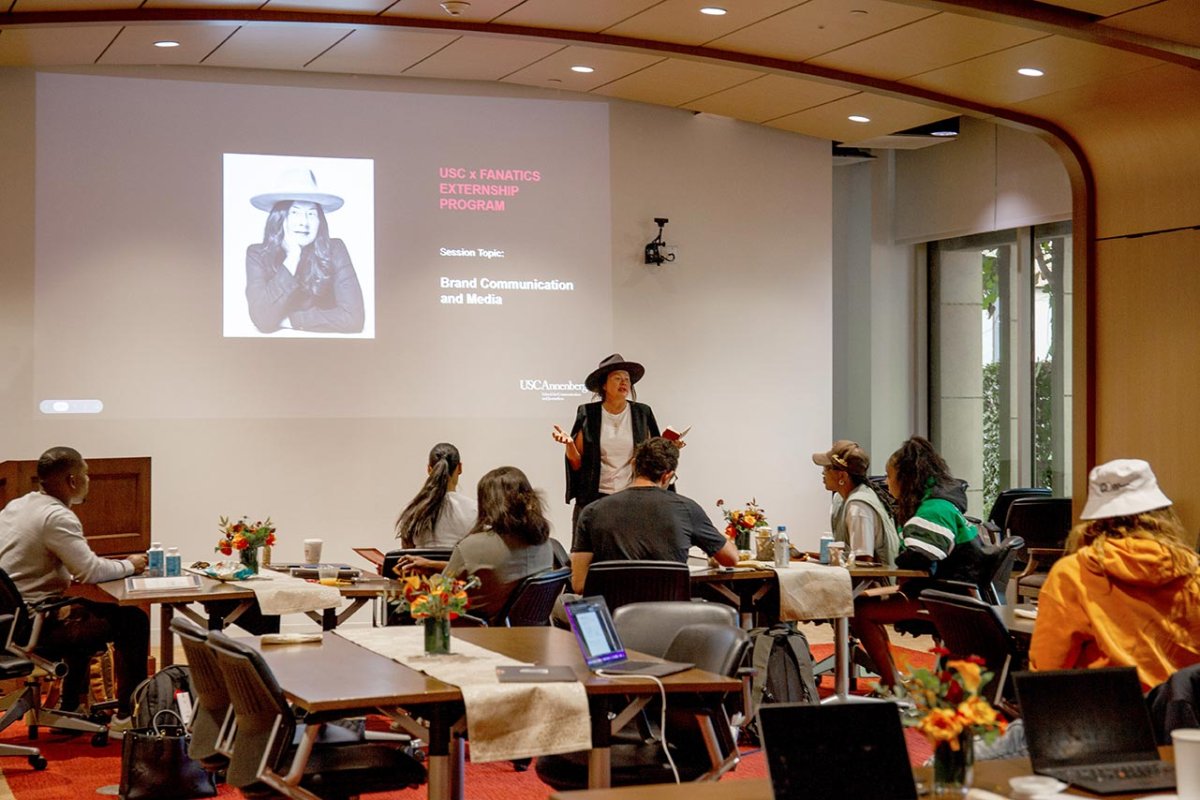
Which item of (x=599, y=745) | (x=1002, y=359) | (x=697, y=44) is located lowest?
(x=599, y=745)

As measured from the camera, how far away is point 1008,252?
1116cm

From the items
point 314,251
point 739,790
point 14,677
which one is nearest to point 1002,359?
point 314,251

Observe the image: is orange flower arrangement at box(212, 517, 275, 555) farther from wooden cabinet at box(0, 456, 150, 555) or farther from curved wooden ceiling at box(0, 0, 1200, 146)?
curved wooden ceiling at box(0, 0, 1200, 146)

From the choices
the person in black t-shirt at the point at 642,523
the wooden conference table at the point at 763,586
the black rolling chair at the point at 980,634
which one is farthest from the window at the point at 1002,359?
the black rolling chair at the point at 980,634

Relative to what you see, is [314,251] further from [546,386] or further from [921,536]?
[921,536]

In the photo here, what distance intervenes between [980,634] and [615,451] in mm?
3374

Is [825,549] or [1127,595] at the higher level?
[1127,595]

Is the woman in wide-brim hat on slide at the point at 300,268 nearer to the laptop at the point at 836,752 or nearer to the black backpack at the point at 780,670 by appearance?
the black backpack at the point at 780,670

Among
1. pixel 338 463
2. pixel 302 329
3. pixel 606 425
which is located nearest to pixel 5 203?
pixel 302 329

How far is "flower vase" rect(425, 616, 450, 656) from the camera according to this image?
4.35 metres

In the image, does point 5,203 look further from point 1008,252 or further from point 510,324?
point 1008,252

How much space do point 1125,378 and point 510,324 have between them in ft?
13.1

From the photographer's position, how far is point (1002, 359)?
442 inches

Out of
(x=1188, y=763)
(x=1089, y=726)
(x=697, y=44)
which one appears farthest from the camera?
(x=697, y=44)
